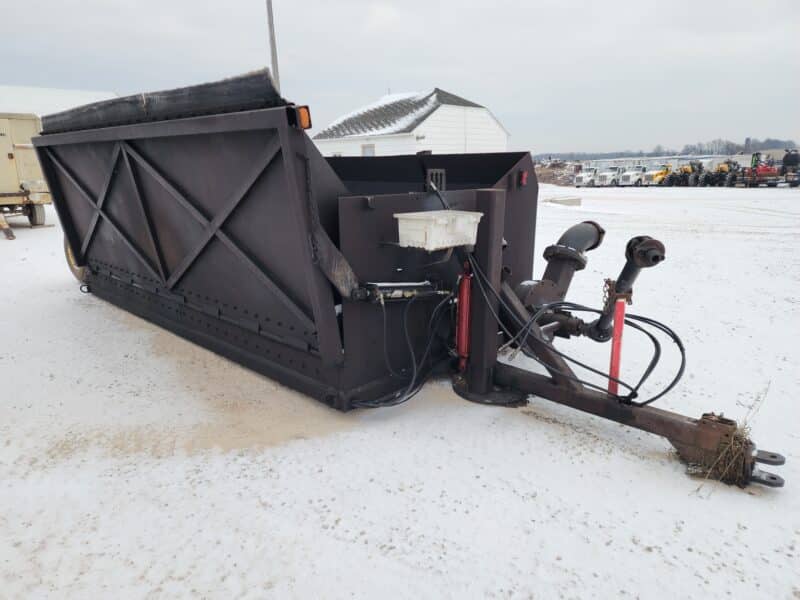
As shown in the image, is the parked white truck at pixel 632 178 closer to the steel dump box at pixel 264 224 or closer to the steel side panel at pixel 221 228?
the steel dump box at pixel 264 224

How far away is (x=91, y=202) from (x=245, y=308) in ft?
7.82

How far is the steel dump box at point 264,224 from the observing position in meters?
2.66

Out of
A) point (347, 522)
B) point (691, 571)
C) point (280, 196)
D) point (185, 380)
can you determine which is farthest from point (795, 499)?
point (185, 380)

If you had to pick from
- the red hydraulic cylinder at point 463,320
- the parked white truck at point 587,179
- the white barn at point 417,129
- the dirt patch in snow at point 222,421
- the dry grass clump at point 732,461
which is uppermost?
the white barn at point 417,129

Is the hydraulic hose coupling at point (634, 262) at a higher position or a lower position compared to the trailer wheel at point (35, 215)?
higher

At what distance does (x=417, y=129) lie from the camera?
2122 centimetres

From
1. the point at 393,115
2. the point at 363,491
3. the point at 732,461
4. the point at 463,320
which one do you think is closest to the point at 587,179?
the point at 393,115

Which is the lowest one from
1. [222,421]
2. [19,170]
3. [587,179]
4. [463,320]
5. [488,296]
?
[587,179]

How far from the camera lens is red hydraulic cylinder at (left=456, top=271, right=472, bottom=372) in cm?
308

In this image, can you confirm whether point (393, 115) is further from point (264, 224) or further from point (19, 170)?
point (264, 224)

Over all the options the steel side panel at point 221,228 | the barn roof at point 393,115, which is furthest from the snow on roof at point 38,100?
the steel side panel at point 221,228

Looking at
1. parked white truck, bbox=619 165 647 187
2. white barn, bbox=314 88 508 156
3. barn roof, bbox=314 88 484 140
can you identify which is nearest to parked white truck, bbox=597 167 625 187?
parked white truck, bbox=619 165 647 187

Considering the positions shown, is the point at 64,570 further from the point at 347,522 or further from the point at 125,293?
the point at 125,293

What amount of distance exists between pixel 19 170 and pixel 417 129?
1390 centimetres
